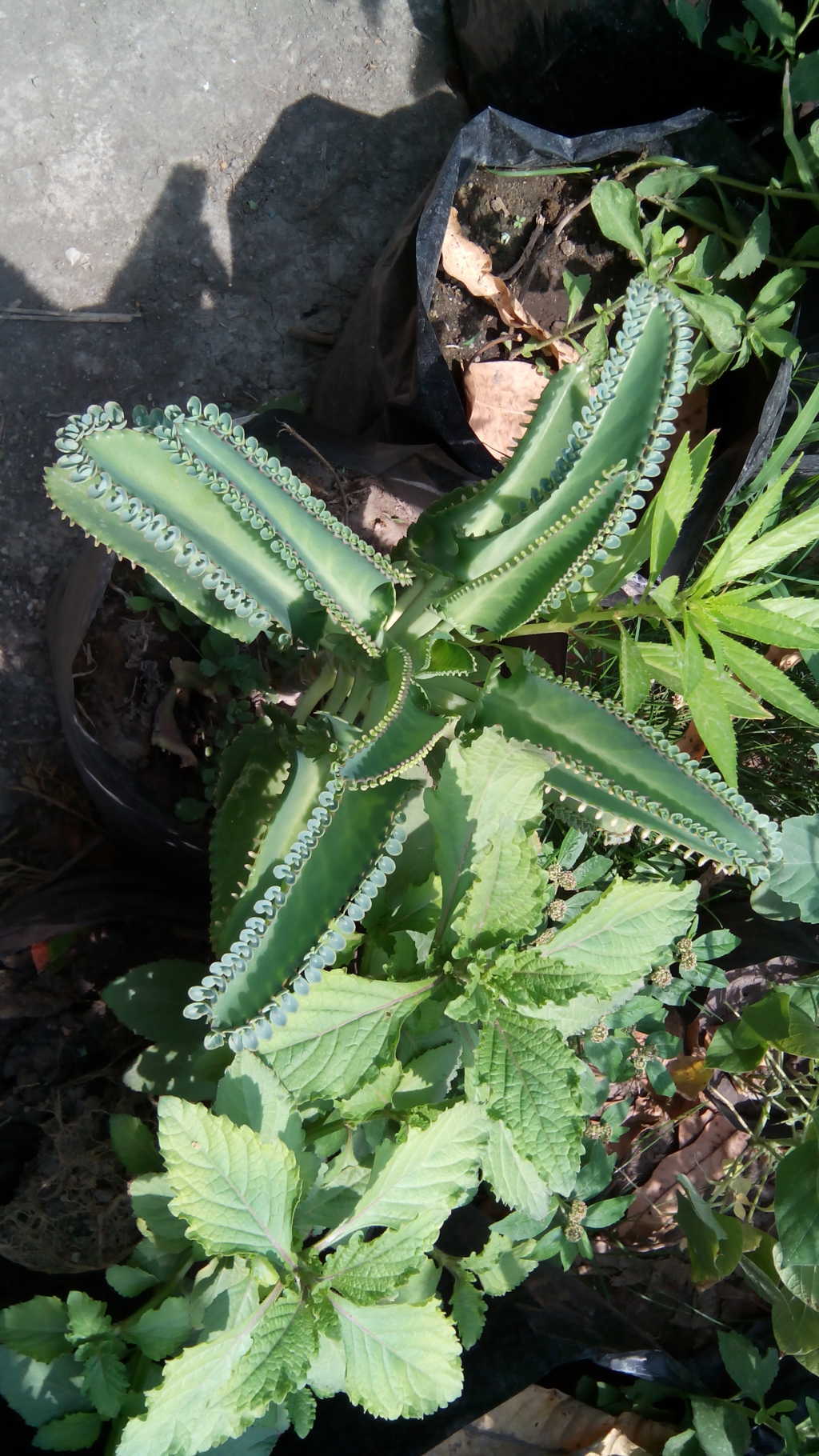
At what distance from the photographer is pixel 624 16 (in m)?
2.11

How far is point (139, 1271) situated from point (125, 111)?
94.1 inches

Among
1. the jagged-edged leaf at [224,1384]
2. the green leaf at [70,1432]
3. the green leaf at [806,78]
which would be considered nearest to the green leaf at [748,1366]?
the jagged-edged leaf at [224,1384]

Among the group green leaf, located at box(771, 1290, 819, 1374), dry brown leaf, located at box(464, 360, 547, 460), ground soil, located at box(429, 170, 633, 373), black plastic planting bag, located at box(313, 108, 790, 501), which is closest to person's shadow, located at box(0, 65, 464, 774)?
black plastic planting bag, located at box(313, 108, 790, 501)

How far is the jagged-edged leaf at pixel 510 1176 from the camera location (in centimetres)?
140

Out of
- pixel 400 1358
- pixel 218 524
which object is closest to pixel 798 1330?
pixel 400 1358

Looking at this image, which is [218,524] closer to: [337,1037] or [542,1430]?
[337,1037]

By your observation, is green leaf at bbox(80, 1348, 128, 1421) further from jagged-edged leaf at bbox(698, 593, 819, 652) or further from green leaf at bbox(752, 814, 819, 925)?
jagged-edged leaf at bbox(698, 593, 819, 652)

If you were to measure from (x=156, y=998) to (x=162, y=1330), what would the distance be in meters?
0.46

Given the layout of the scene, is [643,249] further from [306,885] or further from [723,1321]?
[723,1321]

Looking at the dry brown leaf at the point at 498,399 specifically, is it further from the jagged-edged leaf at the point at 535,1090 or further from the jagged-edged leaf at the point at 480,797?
the jagged-edged leaf at the point at 535,1090

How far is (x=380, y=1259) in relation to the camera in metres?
1.30

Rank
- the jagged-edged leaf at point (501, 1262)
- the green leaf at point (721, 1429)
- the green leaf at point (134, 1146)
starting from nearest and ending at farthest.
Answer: the green leaf at point (134, 1146)
the jagged-edged leaf at point (501, 1262)
the green leaf at point (721, 1429)

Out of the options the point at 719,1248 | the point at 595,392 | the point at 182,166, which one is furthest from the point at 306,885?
the point at 182,166

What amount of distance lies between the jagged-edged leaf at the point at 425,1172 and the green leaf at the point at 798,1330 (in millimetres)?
885
